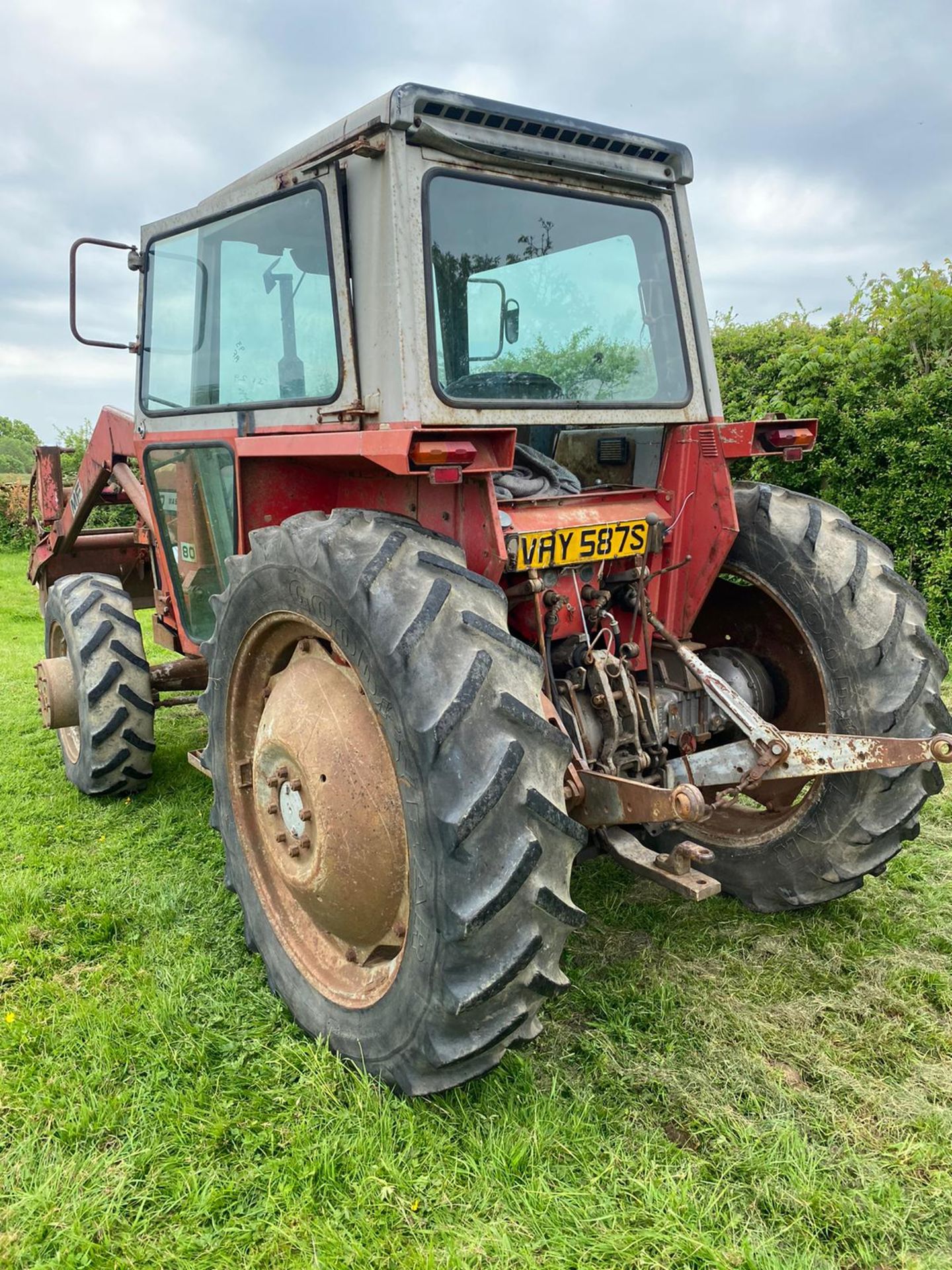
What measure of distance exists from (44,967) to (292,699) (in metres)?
1.30

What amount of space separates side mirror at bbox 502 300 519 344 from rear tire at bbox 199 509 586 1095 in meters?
0.84

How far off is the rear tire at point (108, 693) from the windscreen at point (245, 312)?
107cm

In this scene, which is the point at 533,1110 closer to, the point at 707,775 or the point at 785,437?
→ the point at 707,775

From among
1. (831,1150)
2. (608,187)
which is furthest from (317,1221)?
(608,187)

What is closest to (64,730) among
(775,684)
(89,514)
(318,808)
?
(89,514)

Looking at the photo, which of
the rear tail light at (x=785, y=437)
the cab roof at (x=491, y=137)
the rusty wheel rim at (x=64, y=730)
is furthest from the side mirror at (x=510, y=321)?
the rusty wheel rim at (x=64, y=730)

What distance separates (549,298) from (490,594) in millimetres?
1250

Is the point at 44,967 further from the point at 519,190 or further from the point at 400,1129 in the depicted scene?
the point at 519,190

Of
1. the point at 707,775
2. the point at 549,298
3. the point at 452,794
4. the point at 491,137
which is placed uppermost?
the point at 491,137

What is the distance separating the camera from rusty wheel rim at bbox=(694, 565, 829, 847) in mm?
3002

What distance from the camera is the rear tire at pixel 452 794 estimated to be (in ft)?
6.47

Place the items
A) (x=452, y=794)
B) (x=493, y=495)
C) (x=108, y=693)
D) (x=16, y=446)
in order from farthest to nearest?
(x=16, y=446) → (x=108, y=693) → (x=493, y=495) → (x=452, y=794)

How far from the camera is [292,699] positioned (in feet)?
8.72

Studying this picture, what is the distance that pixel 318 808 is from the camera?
250 cm
